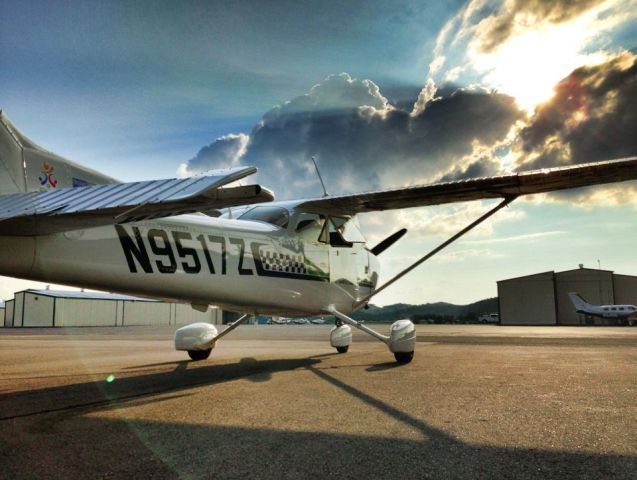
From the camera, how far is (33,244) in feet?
14.4

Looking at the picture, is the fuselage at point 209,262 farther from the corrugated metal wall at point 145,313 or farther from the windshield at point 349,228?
the corrugated metal wall at point 145,313

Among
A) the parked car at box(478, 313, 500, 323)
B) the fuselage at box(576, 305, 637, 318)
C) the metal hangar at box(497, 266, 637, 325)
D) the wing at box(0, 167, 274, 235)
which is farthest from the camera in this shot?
the parked car at box(478, 313, 500, 323)

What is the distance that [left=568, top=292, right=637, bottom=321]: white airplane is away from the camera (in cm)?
4766

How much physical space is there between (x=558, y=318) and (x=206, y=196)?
194ft

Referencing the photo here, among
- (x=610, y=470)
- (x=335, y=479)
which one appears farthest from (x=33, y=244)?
(x=610, y=470)

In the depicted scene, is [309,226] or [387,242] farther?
[387,242]

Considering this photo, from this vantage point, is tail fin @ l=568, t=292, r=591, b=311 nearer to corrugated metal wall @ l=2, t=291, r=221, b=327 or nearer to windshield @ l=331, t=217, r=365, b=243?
corrugated metal wall @ l=2, t=291, r=221, b=327

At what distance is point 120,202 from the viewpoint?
11.3 feet

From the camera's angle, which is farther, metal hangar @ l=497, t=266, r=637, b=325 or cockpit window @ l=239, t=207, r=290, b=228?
metal hangar @ l=497, t=266, r=637, b=325

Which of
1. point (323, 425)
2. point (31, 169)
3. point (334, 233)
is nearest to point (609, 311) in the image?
point (334, 233)

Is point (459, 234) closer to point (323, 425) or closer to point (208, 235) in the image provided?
point (208, 235)

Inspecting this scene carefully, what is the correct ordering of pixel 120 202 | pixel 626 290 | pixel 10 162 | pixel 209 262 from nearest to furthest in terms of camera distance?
pixel 120 202 < pixel 10 162 < pixel 209 262 < pixel 626 290

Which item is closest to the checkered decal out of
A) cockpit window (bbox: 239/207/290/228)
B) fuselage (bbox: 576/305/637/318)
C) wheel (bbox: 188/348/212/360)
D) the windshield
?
cockpit window (bbox: 239/207/290/228)

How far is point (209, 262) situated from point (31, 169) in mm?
2469
